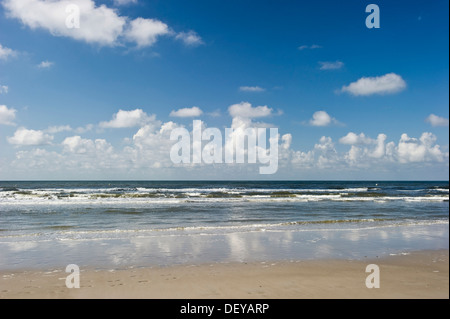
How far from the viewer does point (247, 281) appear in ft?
24.5

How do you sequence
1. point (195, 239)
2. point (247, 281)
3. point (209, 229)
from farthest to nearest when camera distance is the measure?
1. point (209, 229)
2. point (195, 239)
3. point (247, 281)

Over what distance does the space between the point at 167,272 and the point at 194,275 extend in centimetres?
75

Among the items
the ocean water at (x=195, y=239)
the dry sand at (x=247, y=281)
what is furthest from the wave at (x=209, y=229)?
the dry sand at (x=247, y=281)

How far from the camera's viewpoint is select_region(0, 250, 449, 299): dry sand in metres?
6.66

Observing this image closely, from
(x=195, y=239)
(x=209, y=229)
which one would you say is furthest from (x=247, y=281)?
(x=209, y=229)

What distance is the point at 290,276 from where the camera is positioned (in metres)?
7.86

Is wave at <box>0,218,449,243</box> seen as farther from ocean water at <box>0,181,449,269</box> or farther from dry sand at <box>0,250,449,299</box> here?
dry sand at <box>0,250,449,299</box>

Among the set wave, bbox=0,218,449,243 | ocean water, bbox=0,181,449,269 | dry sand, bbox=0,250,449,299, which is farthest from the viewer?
wave, bbox=0,218,449,243

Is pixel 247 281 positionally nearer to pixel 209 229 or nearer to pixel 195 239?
pixel 195 239

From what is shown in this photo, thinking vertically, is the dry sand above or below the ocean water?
above

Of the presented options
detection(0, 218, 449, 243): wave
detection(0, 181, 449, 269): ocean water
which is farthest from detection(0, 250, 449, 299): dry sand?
detection(0, 218, 449, 243): wave

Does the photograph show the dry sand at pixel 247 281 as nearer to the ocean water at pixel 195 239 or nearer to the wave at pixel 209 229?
the ocean water at pixel 195 239

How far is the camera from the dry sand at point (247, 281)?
21.9 feet
